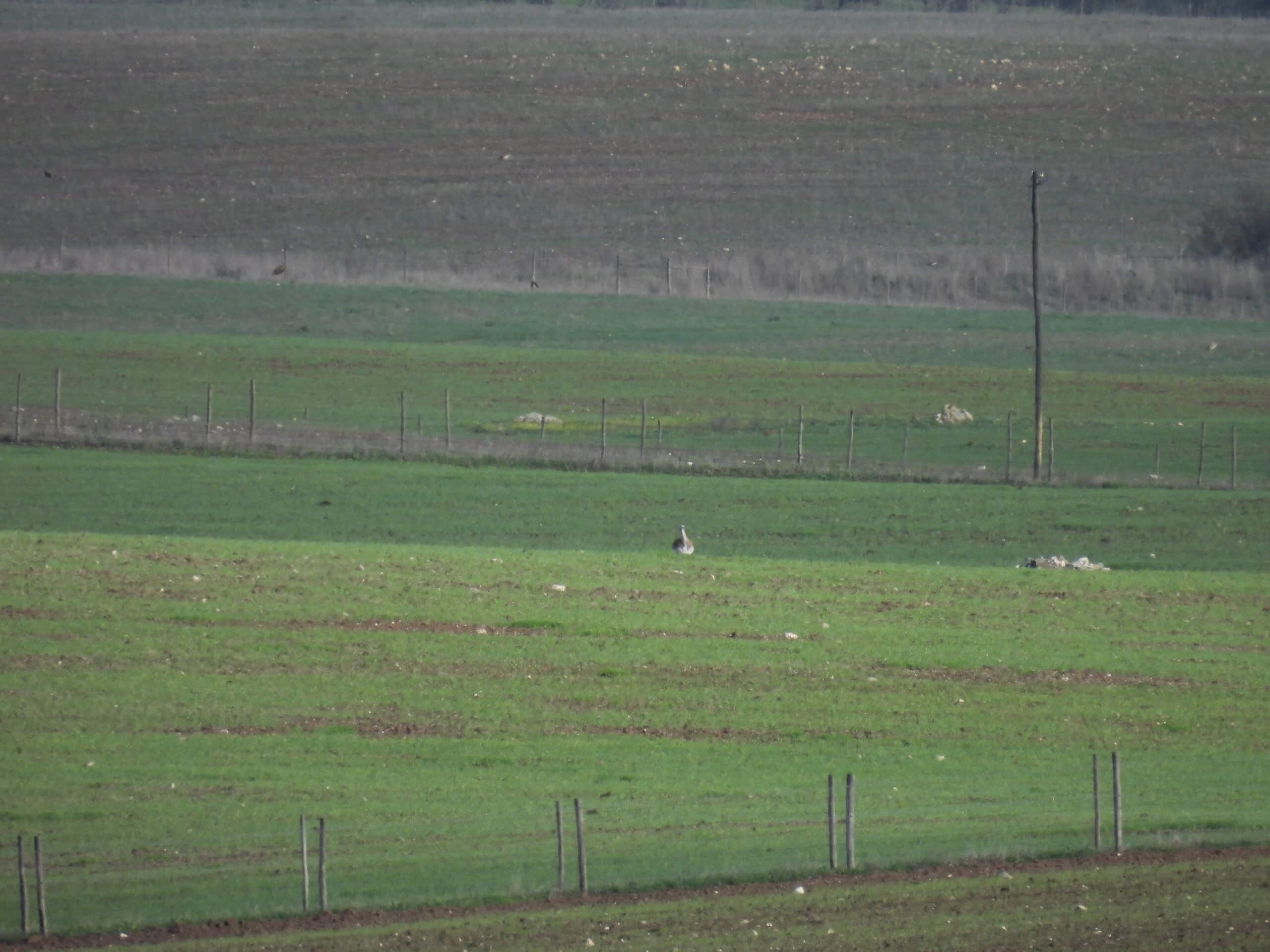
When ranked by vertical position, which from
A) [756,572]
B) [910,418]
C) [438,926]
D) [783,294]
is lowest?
[438,926]

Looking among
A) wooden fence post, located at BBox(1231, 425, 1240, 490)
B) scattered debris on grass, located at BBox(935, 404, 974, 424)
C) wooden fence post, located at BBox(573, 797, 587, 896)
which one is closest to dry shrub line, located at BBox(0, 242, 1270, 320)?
scattered debris on grass, located at BBox(935, 404, 974, 424)

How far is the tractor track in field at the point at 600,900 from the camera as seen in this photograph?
16688 millimetres

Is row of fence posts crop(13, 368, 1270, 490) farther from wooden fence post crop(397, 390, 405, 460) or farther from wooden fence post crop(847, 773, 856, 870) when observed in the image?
wooden fence post crop(847, 773, 856, 870)

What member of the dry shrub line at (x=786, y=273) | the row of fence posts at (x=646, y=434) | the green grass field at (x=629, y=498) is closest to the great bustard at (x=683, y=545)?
the green grass field at (x=629, y=498)

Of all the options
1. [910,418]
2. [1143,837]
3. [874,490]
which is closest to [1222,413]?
[910,418]

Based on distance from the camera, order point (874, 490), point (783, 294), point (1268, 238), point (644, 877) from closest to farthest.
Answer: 1. point (644, 877)
2. point (874, 490)
3. point (783, 294)
4. point (1268, 238)

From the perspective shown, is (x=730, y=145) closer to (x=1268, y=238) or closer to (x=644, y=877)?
(x=1268, y=238)

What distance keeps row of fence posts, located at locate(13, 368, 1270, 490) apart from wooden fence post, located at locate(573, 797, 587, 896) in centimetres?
2813

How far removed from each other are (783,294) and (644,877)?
2317 inches

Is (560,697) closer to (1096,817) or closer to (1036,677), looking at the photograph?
(1036,677)

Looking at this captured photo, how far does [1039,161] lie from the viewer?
94688mm

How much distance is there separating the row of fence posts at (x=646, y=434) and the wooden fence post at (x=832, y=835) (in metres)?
27.3

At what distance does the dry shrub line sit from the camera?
7662 cm

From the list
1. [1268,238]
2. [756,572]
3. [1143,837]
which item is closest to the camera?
[1143,837]
